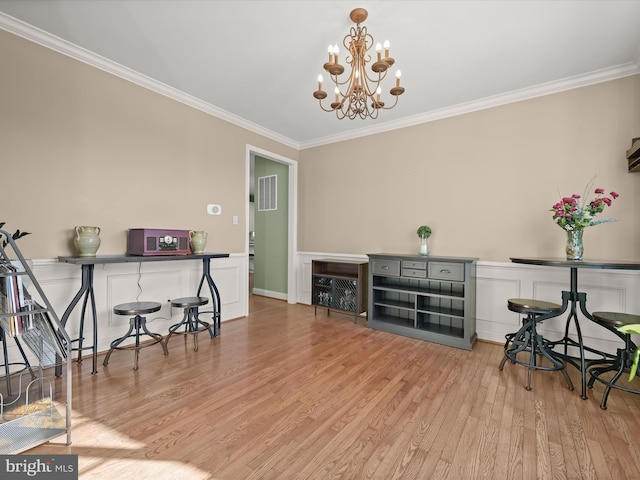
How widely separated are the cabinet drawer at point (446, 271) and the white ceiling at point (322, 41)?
1.94 meters

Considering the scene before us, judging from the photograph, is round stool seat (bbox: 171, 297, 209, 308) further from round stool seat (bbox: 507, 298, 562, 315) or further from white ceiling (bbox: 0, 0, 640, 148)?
round stool seat (bbox: 507, 298, 562, 315)

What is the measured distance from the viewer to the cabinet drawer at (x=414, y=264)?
138 inches

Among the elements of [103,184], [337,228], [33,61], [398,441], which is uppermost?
[33,61]

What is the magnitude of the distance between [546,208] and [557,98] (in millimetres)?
1156

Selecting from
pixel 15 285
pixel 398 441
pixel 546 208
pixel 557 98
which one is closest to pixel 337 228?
pixel 546 208

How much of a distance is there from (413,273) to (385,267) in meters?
0.37

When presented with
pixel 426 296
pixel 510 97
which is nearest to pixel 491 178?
pixel 510 97

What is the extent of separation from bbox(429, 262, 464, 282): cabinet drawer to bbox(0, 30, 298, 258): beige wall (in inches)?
107

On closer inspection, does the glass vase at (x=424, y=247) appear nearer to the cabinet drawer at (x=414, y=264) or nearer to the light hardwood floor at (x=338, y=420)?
the cabinet drawer at (x=414, y=264)

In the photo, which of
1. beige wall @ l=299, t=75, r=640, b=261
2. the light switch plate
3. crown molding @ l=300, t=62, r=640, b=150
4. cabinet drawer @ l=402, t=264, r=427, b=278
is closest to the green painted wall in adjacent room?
beige wall @ l=299, t=75, r=640, b=261

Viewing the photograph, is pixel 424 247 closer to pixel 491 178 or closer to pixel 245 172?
pixel 491 178

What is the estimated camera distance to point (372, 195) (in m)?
4.45

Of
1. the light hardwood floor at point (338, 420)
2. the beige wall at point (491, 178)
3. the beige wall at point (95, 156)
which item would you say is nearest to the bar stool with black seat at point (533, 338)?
the light hardwood floor at point (338, 420)

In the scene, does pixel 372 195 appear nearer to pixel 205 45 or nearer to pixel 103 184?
pixel 205 45
